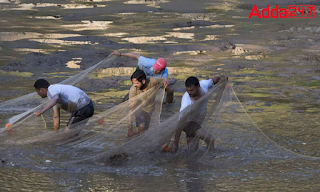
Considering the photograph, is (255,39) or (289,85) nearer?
(289,85)

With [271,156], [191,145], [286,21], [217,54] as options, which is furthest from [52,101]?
[286,21]

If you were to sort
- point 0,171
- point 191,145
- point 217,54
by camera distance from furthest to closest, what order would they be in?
point 217,54
point 191,145
point 0,171

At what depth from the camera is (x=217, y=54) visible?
571 inches

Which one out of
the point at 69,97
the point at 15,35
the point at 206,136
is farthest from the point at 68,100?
the point at 15,35

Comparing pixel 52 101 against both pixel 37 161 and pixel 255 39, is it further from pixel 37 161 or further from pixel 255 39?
pixel 255 39

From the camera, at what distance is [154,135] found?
6340 mm

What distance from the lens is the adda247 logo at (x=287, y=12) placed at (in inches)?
852

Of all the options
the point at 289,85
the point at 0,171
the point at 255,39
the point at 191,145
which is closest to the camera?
the point at 0,171

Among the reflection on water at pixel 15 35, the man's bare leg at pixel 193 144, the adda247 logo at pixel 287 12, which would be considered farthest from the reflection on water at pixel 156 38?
the man's bare leg at pixel 193 144

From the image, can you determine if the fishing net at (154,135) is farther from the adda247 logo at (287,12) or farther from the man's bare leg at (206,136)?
the adda247 logo at (287,12)

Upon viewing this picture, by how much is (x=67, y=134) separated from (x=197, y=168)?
1.73 meters

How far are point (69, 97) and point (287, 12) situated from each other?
54.8 ft

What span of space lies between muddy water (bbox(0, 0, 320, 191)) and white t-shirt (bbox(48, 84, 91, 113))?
3.04 ft

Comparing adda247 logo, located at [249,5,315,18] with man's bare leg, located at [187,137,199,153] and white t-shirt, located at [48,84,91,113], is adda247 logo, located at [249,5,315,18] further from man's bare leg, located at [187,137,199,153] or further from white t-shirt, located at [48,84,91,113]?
man's bare leg, located at [187,137,199,153]
